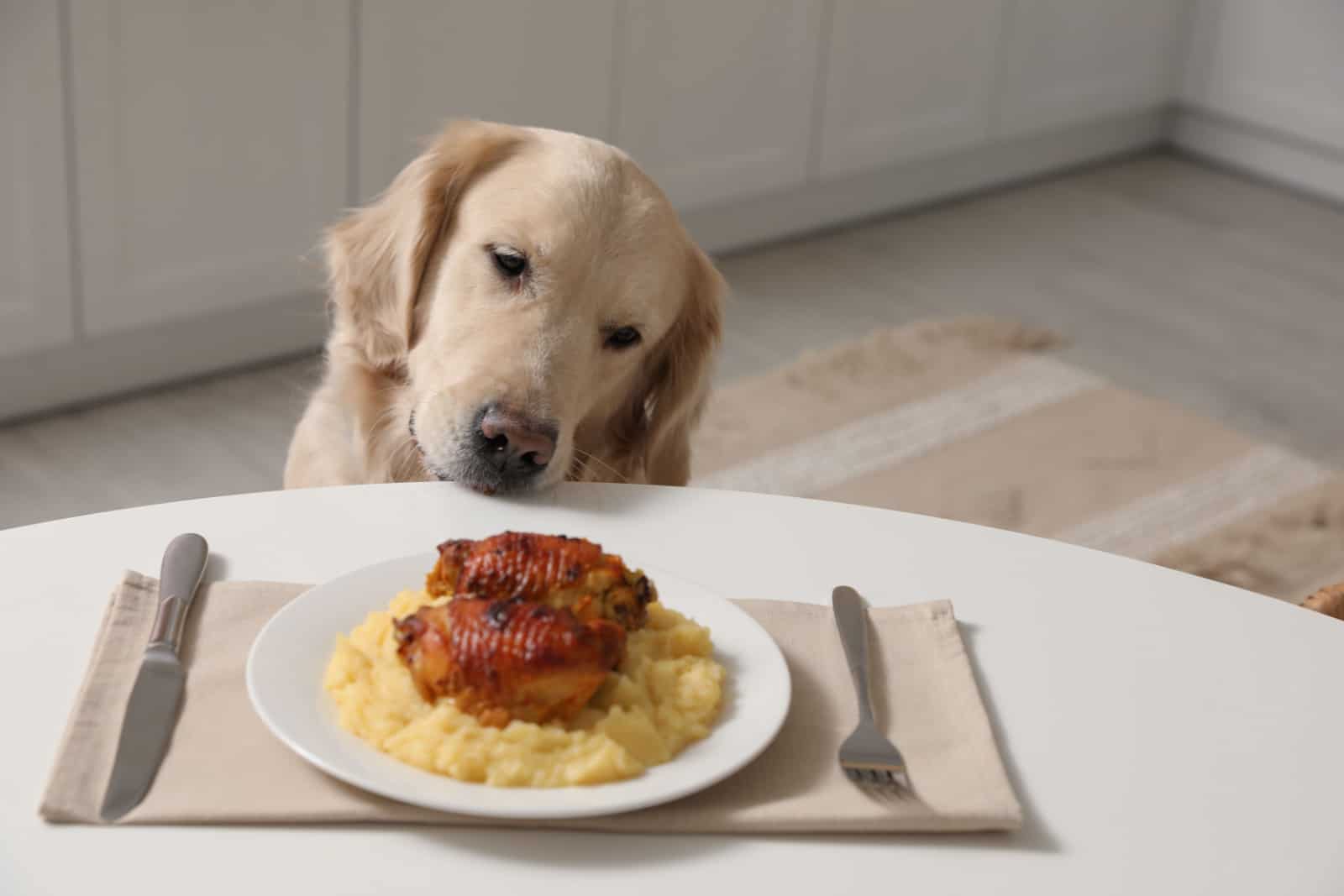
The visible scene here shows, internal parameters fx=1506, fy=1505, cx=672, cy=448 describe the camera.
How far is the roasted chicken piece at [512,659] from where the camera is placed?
87 centimetres

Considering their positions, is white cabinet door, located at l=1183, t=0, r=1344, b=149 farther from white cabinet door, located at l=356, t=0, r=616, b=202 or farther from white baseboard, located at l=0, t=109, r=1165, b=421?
white cabinet door, located at l=356, t=0, r=616, b=202

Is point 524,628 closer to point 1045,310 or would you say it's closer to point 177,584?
point 177,584

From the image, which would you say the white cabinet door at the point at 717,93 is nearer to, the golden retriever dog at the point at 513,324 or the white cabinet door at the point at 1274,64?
the white cabinet door at the point at 1274,64

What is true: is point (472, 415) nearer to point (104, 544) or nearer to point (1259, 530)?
point (104, 544)

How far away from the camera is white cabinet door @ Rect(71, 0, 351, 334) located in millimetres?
2801

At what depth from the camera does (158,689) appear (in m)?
0.92

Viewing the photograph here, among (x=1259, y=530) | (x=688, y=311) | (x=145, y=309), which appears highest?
(x=688, y=311)

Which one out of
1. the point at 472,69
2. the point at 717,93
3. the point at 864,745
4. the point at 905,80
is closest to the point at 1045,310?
the point at 905,80

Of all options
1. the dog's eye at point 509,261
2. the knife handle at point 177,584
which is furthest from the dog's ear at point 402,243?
the knife handle at point 177,584

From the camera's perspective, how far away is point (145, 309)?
3.01 meters

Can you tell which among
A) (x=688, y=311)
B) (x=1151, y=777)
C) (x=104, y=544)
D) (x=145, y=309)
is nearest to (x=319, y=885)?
(x=104, y=544)

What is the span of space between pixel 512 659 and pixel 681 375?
100 centimetres

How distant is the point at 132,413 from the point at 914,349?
70.2 inches

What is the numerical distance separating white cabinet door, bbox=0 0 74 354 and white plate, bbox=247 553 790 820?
78.8 inches
